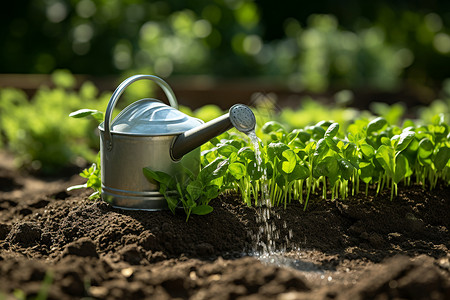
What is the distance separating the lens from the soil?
177 centimetres

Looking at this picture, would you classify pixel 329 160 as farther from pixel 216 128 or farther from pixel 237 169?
pixel 216 128

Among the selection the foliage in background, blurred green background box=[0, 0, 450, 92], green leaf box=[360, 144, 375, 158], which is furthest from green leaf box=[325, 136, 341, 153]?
blurred green background box=[0, 0, 450, 92]

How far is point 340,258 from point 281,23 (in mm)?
8709

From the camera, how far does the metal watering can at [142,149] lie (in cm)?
243

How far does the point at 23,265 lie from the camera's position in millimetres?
1848

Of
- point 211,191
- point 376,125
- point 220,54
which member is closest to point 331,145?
point 376,125

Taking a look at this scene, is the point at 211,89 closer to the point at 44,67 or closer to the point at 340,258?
the point at 44,67

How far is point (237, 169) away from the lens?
2.48 metres

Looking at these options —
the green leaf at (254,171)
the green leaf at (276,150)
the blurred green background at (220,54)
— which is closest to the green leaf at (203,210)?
the green leaf at (254,171)

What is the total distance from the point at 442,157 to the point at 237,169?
3.06 ft

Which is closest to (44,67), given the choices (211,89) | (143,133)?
(211,89)

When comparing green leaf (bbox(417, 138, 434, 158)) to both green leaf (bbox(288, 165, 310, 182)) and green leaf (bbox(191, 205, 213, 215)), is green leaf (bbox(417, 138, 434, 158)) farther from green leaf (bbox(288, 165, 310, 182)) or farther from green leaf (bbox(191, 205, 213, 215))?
green leaf (bbox(191, 205, 213, 215))

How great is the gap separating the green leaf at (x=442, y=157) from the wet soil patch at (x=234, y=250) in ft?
0.73

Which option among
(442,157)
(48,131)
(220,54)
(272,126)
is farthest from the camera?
(220,54)
